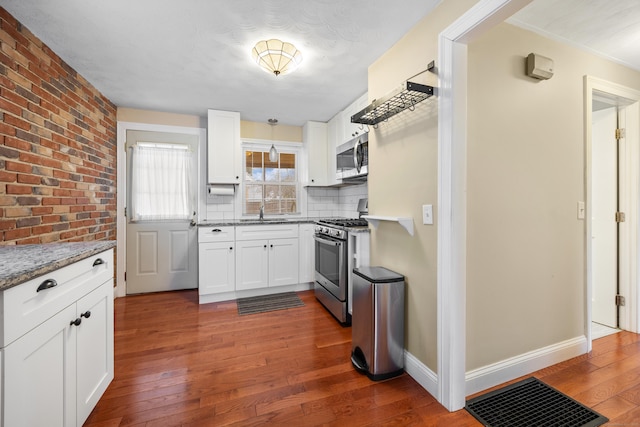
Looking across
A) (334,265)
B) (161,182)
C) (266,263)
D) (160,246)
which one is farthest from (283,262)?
(161,182)

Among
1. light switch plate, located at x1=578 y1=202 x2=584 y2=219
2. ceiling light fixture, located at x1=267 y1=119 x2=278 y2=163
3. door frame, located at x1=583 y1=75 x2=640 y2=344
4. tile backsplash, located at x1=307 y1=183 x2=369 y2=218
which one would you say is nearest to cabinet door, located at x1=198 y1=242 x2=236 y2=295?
ceiling light fixture, located at x1=267 y1=119 x2=278 y2=163

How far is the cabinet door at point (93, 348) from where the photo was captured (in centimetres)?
130

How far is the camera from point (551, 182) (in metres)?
1.86

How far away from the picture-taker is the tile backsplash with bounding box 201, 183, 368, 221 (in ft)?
12.3

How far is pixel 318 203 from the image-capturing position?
4.25 m

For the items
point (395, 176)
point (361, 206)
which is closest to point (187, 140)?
point (361, 206)

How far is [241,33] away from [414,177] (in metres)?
1.57

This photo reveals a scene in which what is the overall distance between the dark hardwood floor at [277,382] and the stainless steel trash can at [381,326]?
86 millimetres

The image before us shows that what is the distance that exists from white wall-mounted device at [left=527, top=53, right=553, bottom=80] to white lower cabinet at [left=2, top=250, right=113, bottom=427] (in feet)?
8.99

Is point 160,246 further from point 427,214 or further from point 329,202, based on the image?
point 427,214

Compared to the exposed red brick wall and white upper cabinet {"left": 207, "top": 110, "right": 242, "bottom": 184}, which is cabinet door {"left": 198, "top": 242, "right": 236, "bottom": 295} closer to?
white upper cabinet {"left": 207, "top": 110, "right": 242, "bottom": 184}

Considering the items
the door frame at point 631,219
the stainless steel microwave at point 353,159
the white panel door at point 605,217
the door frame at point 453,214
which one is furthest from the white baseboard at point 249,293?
the door frame at point 631,219

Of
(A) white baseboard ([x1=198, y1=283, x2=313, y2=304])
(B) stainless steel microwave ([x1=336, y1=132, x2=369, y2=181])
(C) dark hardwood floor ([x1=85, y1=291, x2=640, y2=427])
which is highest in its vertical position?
(B) stainless steel microwave ([x1=336, y1=132, x2=369, y2=181])

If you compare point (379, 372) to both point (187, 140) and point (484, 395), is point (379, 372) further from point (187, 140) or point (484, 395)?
point (187, 140)
